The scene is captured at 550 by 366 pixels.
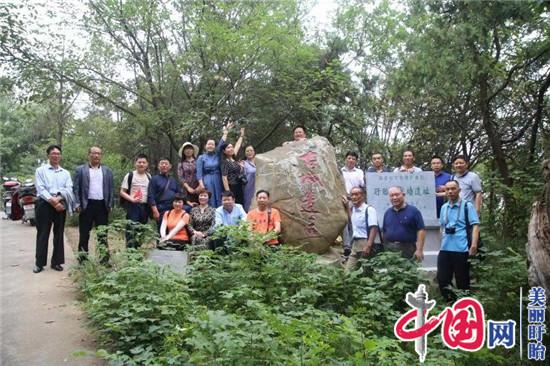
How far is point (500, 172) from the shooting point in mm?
7566

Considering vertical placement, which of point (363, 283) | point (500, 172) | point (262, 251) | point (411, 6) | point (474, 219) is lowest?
point (363, 283)

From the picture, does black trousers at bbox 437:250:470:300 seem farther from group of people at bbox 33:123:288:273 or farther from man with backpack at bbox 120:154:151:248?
man with backpack at bbox 120:154:151:248

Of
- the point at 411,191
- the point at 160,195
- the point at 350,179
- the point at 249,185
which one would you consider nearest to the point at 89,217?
the point at 160,195

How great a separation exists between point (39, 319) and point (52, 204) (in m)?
1.57

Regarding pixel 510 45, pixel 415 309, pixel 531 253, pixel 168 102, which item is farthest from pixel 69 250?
pixel 510 45

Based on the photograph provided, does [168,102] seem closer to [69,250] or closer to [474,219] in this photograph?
[69,250]

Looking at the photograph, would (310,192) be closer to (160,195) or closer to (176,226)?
(176,226)

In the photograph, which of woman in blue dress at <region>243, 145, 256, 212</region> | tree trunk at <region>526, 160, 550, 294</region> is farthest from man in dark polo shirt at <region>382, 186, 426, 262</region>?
woman in blue dress at <region>243, 145, 256, 212</region>

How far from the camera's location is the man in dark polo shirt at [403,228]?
4.91 meters

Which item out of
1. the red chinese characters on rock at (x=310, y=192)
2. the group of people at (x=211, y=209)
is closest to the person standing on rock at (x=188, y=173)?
the group of people at (x=211, y=209)

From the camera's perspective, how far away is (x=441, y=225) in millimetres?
4754

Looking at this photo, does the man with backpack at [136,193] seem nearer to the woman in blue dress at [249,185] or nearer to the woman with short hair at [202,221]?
the woman with short hair at [202,221]

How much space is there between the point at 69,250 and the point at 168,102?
11.4ft

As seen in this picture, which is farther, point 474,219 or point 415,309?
point 474,219
